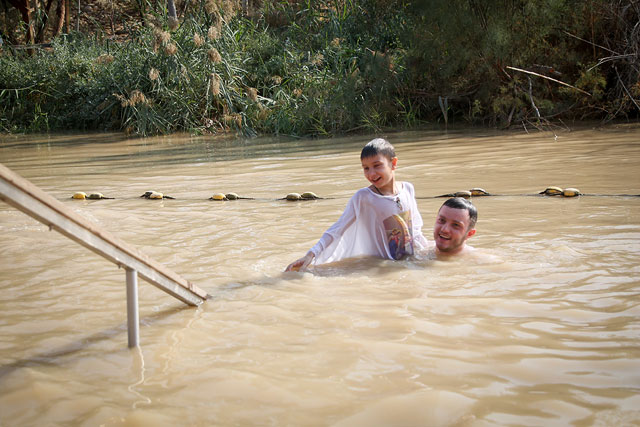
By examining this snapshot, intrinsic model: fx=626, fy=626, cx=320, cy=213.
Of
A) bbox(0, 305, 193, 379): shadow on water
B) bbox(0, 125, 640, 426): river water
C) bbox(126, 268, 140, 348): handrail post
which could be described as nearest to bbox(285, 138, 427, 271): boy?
bbox(0, 125, 640, 426): river water

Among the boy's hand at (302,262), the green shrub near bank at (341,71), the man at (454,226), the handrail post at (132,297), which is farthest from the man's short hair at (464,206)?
the green shrub near bank at (341,71)

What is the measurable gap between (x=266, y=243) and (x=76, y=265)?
1.51 m

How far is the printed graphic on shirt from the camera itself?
15.5 feet

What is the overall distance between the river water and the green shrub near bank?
5.77 m

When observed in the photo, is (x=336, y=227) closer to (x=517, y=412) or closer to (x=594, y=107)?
(x=517, y=412)

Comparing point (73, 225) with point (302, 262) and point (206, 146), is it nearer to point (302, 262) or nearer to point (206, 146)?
point (302, 262)

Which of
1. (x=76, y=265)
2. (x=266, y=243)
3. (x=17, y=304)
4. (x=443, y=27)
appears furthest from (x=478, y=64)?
(x=17, y=304)

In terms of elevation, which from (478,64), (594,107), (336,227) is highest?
(478,64)

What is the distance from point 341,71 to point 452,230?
10.6 metres

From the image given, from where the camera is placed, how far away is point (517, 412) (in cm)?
231

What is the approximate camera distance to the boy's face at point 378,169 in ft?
14.7

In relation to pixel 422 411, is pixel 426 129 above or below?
above

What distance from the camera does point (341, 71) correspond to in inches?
579

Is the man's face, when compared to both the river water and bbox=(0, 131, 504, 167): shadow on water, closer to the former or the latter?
the river water
